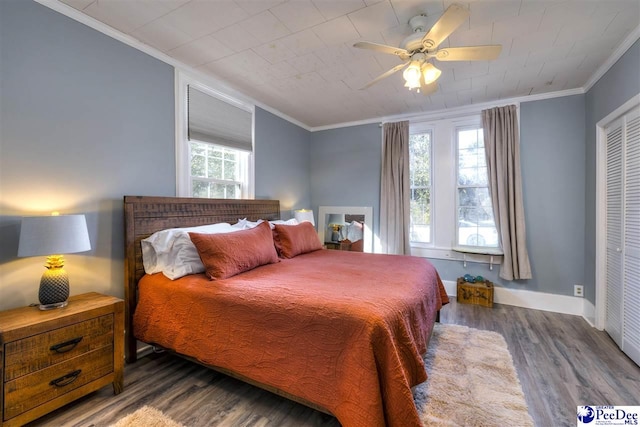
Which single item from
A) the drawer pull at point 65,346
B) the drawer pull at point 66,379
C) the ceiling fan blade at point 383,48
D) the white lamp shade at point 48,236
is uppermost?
the ceiling fan blade at point 383,48

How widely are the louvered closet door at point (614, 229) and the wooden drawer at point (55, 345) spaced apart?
13.5 ft

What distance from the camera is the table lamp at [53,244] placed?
61.9 inches

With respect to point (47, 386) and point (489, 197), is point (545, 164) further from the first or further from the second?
point (47, 386)

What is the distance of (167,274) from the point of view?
2152 millimetres

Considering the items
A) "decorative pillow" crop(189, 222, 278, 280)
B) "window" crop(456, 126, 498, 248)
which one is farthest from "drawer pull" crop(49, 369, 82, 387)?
"window" crop(456, 126, 498, 248)

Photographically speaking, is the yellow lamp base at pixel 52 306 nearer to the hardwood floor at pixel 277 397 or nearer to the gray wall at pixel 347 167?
the hardwood floor at pixel 277 397

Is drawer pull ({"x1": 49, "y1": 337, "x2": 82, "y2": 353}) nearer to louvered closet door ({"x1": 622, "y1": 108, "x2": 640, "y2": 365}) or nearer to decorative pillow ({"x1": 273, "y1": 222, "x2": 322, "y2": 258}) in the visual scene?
decorative pillow ({"x1": 273, "y1": 222, "x2": 322, "y2": 258})

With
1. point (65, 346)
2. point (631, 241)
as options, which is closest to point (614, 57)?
point (631, 241)

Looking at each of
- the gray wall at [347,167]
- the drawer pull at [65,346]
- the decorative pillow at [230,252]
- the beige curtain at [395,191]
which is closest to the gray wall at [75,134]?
the drawer pull at [65,346]

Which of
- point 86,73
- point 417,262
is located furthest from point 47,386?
point 417,262

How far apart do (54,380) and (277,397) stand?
129 cm

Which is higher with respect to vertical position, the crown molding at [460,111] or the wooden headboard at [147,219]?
the crown molding at [460,111]

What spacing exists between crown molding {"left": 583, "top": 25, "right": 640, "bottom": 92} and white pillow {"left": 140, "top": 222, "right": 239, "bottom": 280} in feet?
12.7

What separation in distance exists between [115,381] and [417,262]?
2.56m
